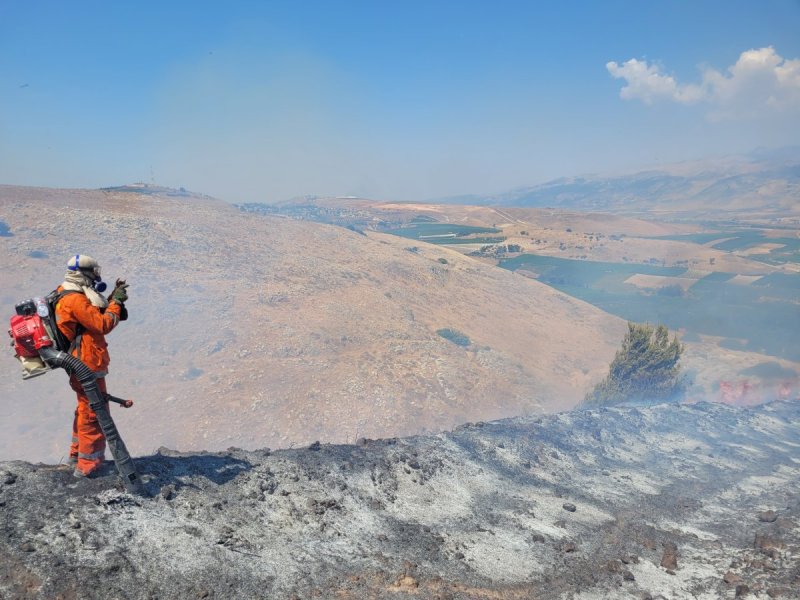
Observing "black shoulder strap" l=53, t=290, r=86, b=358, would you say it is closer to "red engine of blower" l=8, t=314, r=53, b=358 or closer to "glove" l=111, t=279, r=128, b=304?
"red engine of blower" l=8, t=314, r=53, b=358

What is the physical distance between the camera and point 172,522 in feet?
19.6

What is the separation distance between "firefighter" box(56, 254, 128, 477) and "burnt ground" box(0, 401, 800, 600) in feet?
1.52

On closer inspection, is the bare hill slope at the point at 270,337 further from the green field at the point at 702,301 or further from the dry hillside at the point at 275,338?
the green field at the point at 702,301

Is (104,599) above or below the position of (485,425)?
above

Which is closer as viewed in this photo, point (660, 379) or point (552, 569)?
point (552, 569)

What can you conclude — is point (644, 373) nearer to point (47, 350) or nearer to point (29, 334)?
point (47, 350)

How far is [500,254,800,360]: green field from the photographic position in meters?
43.6

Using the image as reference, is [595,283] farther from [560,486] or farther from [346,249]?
[560,486]

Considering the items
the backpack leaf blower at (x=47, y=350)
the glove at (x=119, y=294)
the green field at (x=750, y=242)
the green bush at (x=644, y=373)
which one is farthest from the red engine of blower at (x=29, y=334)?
the green field at (x=750, y=242)

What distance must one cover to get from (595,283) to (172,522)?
2358 inches

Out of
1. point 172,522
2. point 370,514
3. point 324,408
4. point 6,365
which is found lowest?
point 324,408

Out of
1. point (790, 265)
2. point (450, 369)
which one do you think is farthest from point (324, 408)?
point (790, 265)

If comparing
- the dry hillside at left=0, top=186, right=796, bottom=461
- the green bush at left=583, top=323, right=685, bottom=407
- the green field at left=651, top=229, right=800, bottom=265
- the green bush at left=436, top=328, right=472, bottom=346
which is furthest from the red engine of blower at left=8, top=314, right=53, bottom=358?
the green field at left=651, top=229, right=800, bottom=265

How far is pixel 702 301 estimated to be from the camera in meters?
53.3
